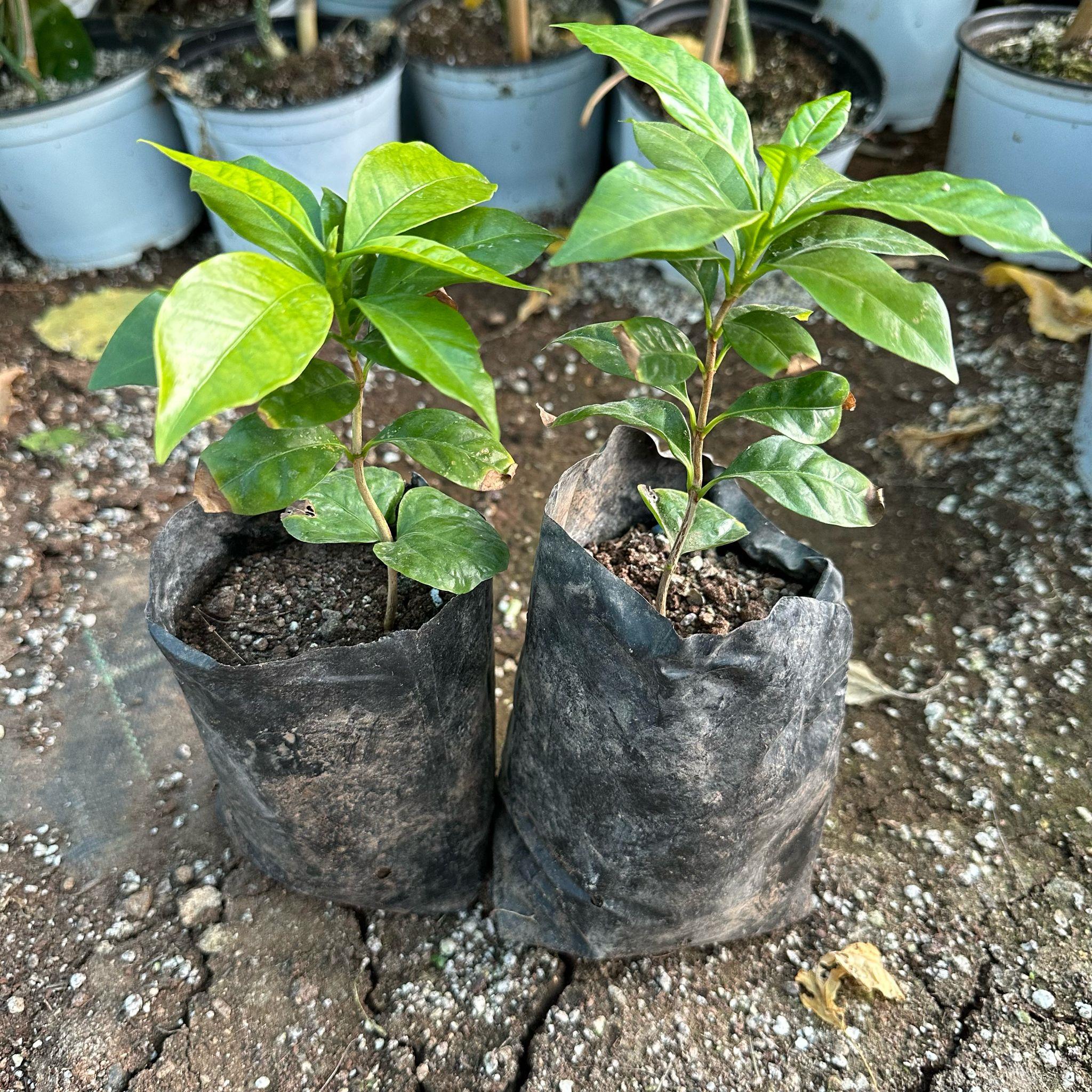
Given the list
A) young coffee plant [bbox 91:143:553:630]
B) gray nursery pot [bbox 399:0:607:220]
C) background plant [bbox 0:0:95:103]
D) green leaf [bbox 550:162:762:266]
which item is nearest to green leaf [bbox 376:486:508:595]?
young coffee plant [bbox 91:143:553:630]

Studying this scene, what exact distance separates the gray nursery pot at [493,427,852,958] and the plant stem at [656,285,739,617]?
0.09 m

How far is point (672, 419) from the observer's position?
3.50 feet

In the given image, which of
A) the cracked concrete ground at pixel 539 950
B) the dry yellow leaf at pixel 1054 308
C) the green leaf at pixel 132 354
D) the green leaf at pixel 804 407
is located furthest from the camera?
the dry yellow leaf at pixel 1054 308

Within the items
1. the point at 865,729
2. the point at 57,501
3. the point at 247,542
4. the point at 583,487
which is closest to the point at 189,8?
the point at 57,501

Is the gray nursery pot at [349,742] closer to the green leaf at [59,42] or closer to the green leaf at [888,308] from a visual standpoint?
the green leaf at [888,308]

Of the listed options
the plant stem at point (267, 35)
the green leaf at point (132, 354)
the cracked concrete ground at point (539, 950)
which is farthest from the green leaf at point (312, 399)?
the plant stem at point (267, 35)

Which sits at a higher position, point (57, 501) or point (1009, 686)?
point (57, 501)

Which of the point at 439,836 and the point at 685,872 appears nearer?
the point at 685,872

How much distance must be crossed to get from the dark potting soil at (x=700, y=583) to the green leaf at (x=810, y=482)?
0.18m

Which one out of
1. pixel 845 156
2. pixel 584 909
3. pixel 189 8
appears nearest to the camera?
pixel 584 909

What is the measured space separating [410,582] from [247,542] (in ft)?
0.83

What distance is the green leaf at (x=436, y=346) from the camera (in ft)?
2.44

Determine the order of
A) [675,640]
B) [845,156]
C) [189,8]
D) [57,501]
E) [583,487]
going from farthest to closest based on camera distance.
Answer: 1. [189,8]
2. [845,156]
3. [57,501]
4. [583,487]
5. [675,640]

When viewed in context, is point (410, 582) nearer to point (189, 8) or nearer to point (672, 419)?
point (672, 419)
